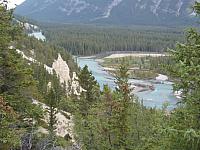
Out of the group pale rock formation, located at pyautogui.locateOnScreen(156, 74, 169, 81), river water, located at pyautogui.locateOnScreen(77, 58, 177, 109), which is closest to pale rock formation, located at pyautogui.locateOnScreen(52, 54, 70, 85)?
river water, located at pyautogui.locateOnScreen(77, 58, 177, 109)

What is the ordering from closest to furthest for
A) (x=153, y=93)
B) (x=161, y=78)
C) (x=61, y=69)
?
1. (x=153, y=93)
2. (x=61, y=69)
3. (x=161, y=78)

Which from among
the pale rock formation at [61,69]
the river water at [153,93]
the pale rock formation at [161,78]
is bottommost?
the pale rock formation at [161,78]

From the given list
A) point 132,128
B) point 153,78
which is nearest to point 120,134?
point 132,128

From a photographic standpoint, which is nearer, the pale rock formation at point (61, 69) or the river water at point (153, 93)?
the river water at point (153, 93)

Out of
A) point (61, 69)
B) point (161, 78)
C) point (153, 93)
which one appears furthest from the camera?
point (161, 78)

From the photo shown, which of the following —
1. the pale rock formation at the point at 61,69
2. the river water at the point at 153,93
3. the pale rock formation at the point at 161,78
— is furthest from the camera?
the pale rock formation at the point at 161,78

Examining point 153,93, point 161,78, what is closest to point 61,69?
point 153,93

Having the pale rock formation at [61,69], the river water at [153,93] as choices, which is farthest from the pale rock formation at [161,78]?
the pale rock formation at [61,69]

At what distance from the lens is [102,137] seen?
20.0m

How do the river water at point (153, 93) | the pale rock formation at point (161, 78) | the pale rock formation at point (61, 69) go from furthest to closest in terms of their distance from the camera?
the pale rock formation at point (161, 78) < the pale rock formation at point (61, 69) < the river water at point (153, 93)

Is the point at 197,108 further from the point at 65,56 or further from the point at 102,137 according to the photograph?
the point at 65,56

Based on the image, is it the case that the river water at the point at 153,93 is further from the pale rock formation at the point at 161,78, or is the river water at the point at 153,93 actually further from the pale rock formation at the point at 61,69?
the pale rock formation at the point at 61,69

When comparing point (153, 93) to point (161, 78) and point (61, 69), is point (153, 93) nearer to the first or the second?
point (61, 69)

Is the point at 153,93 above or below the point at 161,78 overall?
above
